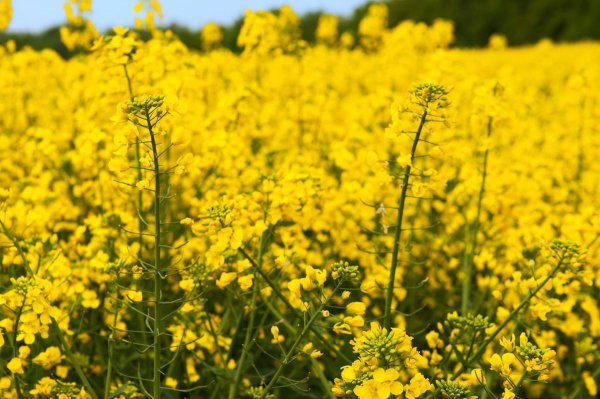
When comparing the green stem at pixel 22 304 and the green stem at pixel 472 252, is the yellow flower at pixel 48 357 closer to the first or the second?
the green stem at pixel 22 304

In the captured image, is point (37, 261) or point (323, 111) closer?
point (37, 261)

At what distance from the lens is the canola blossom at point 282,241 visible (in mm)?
2016

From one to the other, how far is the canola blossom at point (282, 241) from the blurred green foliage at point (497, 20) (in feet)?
57.4

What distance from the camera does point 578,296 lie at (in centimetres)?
314

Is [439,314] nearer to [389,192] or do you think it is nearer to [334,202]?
[389,192]

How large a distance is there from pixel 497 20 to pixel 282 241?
80.2ft

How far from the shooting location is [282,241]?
A: 299 cm

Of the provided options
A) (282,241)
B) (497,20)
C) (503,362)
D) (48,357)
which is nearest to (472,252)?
(282,241)

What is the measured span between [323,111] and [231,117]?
1.69m

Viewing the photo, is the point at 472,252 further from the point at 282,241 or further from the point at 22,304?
the point at 22,304

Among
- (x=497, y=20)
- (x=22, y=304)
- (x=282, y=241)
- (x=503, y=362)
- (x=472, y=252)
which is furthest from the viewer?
(x=497, y=20)

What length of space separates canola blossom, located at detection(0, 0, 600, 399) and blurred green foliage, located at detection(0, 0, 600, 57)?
17.5 meters

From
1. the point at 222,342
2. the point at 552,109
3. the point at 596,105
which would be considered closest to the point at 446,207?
the point at 222,342

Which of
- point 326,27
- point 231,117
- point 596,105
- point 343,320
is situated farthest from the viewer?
point 326,27
